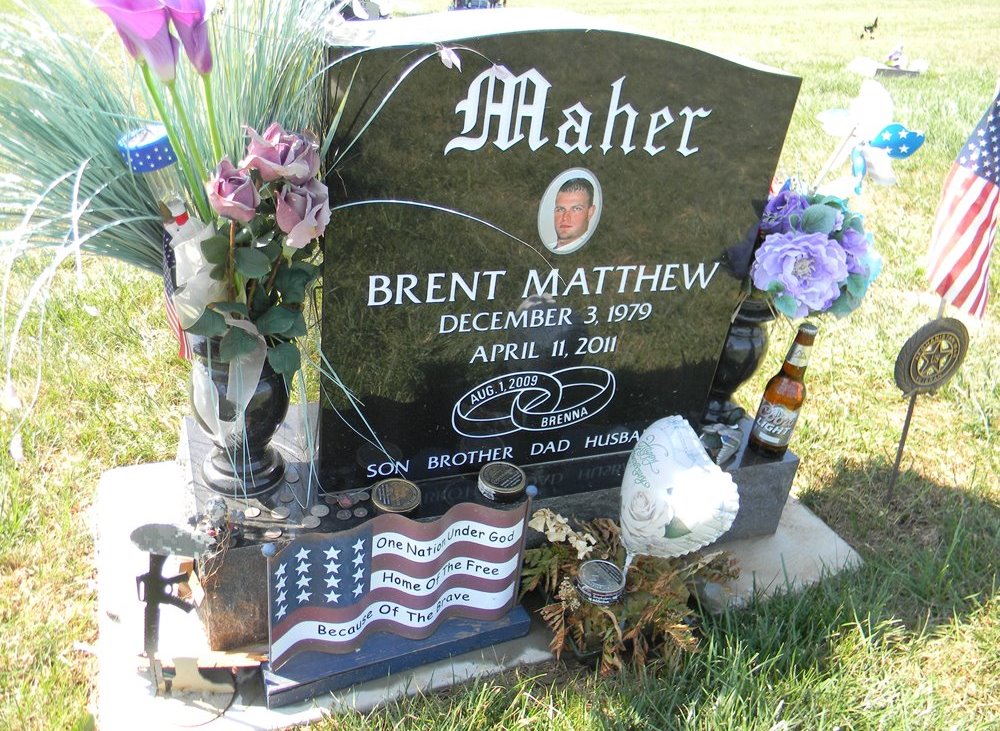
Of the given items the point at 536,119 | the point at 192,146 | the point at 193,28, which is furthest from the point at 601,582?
the point at 193,28

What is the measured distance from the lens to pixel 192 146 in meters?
1.79

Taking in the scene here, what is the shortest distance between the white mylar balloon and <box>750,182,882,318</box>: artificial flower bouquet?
0.59m

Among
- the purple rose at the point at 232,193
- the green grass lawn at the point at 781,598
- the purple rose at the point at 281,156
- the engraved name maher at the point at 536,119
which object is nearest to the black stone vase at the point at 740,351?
the green grass lawn at the point at 781,598

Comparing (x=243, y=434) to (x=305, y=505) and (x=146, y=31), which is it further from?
(x=146, y=31)

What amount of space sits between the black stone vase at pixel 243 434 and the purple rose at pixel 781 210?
1.58 metres

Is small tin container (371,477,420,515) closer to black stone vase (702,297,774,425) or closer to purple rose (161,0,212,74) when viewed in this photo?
purple rose (161,0,212,74)

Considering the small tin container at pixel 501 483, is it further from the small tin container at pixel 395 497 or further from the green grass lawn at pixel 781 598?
the green grass lawn at pixel 781 598

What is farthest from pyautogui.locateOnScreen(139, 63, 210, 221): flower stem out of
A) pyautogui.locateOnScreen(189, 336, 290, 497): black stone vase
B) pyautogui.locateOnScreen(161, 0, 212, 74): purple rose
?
pyautogui.locateOnScreen(189, 336, 290, 497): black stone vase

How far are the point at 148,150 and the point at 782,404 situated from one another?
6.69 ft

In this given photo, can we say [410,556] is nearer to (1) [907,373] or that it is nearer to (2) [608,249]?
(2) [608,249]

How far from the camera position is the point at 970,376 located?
3986mm

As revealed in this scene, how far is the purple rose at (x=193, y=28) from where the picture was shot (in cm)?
155

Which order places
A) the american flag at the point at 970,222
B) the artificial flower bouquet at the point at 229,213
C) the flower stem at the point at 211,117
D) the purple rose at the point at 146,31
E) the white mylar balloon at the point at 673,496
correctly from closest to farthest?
the purple rose at the point at 146,31
the artificial flower bouquet at the point at 229,213
the flower stem at the point at 211,117
the white mylar balloon at the point at 673,496
the american flag at the point at 970,222

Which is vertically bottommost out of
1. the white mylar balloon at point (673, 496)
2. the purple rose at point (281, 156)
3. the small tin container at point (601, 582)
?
the small tin container at point (601, 582)
